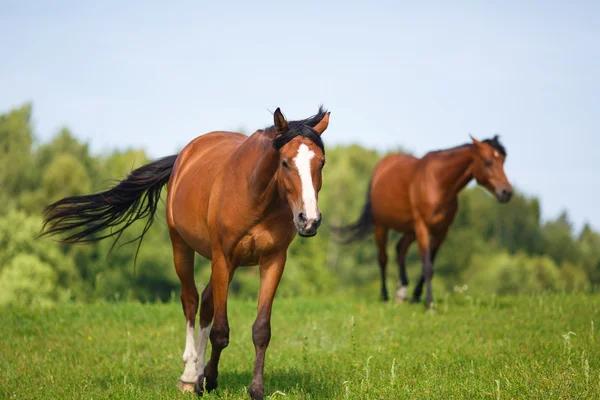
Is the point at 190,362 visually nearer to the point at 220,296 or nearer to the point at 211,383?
the point at 211,383

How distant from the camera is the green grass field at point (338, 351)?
6.37 m

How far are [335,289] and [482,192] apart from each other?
17681mm

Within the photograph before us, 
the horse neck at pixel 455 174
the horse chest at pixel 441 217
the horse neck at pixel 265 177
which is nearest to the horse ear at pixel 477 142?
the horse neck at pixel 455 174

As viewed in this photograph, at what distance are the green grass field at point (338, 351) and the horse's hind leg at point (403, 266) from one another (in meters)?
0.84

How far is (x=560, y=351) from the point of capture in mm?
7863

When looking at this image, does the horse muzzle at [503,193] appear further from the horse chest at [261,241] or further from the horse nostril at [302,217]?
the horse nostril at [302,217]

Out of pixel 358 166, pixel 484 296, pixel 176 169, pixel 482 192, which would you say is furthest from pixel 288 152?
pixel 358 166

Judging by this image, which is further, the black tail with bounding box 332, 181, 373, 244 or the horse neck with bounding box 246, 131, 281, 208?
the black tail with bounding box 332, 181, 373, 244

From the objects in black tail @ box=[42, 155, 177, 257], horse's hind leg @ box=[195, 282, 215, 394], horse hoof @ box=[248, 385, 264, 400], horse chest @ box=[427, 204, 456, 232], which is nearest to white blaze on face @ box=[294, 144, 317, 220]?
horse hoof @ box=[248, 385, 264, 400]

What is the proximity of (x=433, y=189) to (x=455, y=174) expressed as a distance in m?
0.49

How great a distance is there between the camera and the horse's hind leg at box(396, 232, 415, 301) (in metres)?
14.2

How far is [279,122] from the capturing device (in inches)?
226

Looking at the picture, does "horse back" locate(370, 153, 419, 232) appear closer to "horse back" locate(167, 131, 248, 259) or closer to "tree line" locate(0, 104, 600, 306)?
"horse back" locate(167, 131, 248, 259)

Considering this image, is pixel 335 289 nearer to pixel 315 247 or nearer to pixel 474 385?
pixel 315 247
